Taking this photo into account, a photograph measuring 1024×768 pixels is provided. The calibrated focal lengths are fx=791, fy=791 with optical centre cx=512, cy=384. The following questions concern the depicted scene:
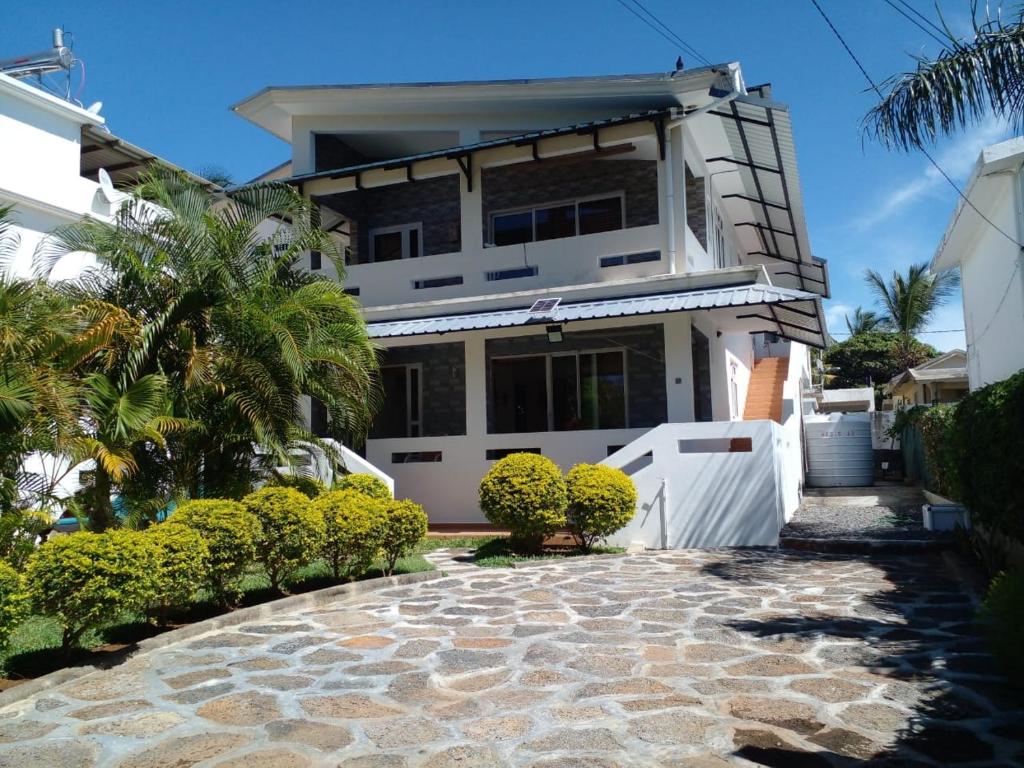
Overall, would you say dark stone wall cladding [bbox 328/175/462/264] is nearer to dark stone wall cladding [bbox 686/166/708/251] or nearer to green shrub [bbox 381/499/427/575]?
dark stone wall cladding [bbox 686/166/708/251]

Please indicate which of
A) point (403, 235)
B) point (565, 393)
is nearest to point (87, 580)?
point (565, 393)

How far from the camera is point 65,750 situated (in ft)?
15.4

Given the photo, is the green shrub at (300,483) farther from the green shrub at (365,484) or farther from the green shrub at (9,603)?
the green shrub at (9,603)

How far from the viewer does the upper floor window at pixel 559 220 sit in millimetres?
17703

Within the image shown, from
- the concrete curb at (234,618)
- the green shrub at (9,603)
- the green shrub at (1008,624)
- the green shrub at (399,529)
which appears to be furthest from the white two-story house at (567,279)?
the green shrub at (9,603)

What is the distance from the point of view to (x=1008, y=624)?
525 centimetres

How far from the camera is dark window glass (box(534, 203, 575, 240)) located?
1792 centimetres

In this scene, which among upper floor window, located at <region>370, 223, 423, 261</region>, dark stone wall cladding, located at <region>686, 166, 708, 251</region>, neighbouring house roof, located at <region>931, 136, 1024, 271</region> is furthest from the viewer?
upper floor window, located at <region>370, 223, 423, 261</region>

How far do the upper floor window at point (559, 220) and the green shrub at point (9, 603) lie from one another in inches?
537

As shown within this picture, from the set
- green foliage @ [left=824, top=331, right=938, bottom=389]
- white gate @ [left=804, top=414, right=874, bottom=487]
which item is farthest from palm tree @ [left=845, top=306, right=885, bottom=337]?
white gate @ [left=804, top=414, right=874, bottom=487]

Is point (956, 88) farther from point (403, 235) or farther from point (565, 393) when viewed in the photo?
point (403, 235)

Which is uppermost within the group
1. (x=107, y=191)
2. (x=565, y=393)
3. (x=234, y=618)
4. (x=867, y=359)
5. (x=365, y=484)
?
(x=107, y=191)

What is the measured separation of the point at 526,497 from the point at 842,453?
38.7 ft

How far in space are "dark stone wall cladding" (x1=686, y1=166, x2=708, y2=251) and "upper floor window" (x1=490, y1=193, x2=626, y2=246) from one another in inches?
68.1
